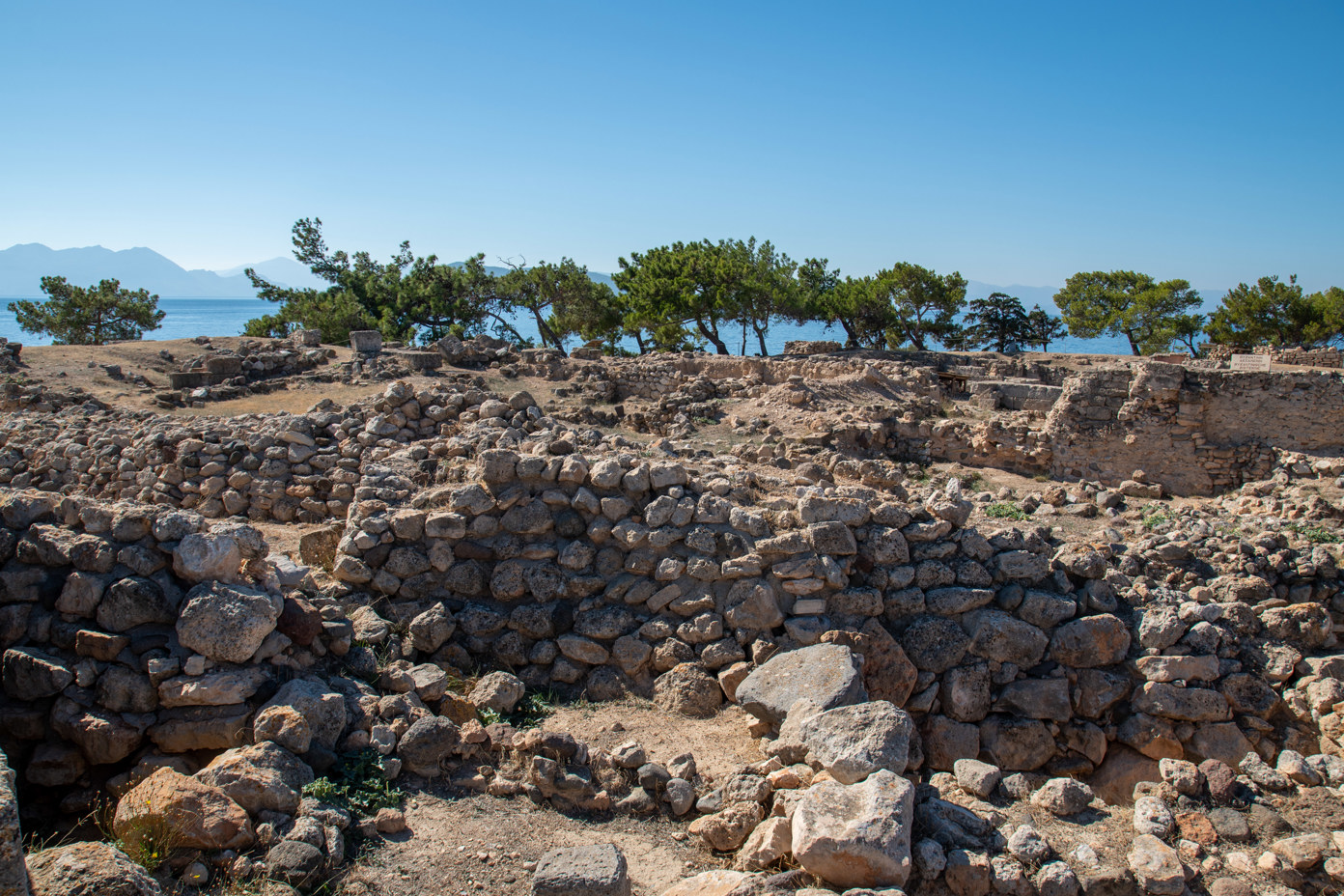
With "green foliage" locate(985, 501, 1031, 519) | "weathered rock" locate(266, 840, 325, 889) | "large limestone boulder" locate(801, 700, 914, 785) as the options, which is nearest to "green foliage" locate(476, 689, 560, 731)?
"weathered rock" locate(266, 840, 325, 889)

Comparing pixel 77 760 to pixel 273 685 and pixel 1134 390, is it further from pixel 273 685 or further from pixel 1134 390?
pixel 1134 390

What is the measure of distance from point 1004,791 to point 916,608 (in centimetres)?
162

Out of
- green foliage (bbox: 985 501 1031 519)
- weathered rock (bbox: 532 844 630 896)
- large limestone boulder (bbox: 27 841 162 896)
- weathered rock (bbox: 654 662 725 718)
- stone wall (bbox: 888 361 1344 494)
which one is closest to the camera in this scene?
large limestone boulder (bbox: 27 841 162 896)

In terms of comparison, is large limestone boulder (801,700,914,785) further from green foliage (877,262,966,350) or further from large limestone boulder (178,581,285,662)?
green foliage (877,262,966,350)

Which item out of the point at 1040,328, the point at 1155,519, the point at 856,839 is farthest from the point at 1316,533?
the point at 1040,328

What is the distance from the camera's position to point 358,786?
4.25 metres

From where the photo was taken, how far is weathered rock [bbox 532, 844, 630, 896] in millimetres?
3389

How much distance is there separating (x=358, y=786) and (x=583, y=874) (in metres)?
1.60

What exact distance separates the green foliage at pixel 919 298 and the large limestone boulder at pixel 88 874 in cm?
3982

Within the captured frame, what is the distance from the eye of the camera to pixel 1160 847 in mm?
3896

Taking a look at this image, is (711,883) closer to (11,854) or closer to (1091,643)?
(11,854)

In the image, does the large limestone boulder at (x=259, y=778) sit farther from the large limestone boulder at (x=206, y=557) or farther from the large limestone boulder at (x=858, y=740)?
the large limestone boulder at (x=858, y=740)

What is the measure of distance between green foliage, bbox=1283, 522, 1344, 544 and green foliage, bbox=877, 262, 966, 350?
3185 centimetres

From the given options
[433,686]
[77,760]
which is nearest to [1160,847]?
[433,686]
